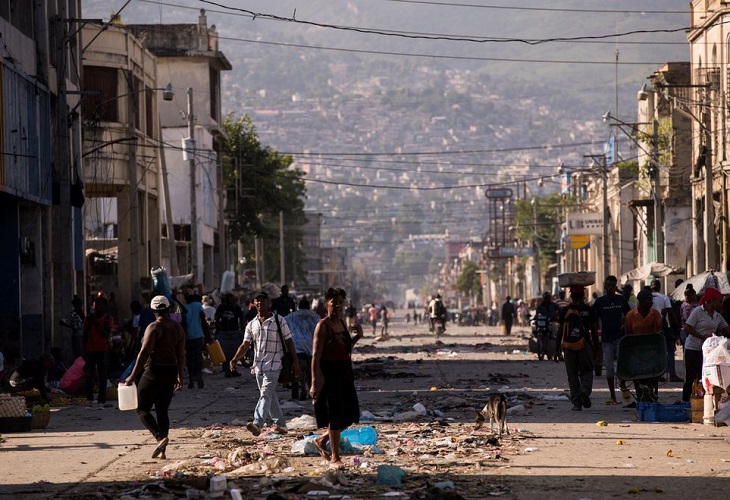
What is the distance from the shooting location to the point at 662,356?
20.7 m

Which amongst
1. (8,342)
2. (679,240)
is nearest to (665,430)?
(8,342)

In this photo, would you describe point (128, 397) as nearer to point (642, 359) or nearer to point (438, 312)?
point (642, 359)

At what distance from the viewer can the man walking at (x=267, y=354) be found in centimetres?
1819

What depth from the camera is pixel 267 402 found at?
1812 cm

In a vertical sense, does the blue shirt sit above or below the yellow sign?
below

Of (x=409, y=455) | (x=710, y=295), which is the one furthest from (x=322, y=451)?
(x=710, y=295)

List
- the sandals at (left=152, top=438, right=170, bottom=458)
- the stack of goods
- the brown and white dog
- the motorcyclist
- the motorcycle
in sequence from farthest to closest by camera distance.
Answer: the motorcyclist
the motorcycle
the stack of goods
the brown and white dog
the sandals at (left=152, top=438, right=170, bottom=458)

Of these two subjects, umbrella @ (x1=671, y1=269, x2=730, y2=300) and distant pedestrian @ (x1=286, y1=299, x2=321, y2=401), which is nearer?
distant pedestrian @ (x1=286, y1=299, x2=321, y2=401)

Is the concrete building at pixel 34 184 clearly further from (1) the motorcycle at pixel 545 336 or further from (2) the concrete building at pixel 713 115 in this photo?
(2) the concrete building at pixel 713 115

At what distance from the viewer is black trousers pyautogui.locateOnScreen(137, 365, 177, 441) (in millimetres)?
15734

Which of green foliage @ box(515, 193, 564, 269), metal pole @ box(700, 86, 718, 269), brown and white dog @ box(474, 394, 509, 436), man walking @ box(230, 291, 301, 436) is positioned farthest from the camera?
green foliage @ box(515, 193, 564, 269)

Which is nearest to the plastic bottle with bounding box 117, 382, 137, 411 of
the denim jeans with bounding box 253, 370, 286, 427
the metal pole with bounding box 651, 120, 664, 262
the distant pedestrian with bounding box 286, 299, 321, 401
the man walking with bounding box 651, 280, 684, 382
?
the denim jeans with bounding box 253, 370, 286, 427

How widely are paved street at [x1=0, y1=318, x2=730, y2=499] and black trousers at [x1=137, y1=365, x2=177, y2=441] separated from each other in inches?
13.8

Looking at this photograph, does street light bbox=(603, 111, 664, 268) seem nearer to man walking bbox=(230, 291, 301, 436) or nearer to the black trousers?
man walking bbox=(230, 291, 301, 436)
